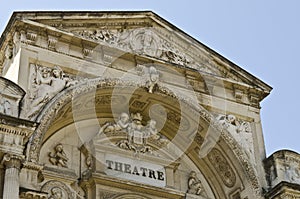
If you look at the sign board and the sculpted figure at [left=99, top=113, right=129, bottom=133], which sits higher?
the sculpted figure at [left=99, top=113, right=129, bottom=133]

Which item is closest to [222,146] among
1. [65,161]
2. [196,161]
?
[196,161]

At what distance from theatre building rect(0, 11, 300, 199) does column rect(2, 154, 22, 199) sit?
846 mm

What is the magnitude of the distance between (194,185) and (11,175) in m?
4.77

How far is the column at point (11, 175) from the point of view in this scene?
11.0 metres

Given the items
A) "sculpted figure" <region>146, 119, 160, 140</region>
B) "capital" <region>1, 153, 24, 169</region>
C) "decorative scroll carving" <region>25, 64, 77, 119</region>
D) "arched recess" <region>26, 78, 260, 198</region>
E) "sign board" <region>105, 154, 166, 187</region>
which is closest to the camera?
"capital" <region>1, 153, 24, 169</region>

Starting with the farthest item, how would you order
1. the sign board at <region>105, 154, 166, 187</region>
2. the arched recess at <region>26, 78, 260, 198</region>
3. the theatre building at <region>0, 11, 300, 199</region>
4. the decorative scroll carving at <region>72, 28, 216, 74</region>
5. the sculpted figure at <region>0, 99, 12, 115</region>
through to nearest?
the decorative scroll carving at <region>72, 28, 216, 74</region> < the sign board at <region>105, 154, 166, 187</region> < the arched recess at <region>26, 78, 260, 198</region> < the theatre building at <region>0, 11, 300, 199</region> < the sculpted figure at <region>0, 99, 12, 115</region>

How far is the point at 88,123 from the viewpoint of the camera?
1433 cm

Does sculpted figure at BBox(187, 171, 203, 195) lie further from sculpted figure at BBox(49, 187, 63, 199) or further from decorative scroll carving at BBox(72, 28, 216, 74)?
sculpted figure at BBox(49, 187, 63, 199)

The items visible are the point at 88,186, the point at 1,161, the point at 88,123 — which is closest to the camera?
the point at 1,161

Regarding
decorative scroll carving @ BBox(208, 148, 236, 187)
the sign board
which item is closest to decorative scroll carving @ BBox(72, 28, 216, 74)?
decorative scroll carving @ BBox(208, 148, 236, 187)

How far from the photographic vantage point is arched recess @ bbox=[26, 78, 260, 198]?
13.5 m

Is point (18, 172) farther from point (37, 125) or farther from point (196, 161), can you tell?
point (196, 161)

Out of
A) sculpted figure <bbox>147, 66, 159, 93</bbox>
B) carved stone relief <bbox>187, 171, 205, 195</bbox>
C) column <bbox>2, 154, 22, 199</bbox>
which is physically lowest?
column <bbox>2, 154, 22, 199</bbox>

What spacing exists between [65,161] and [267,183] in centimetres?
424
